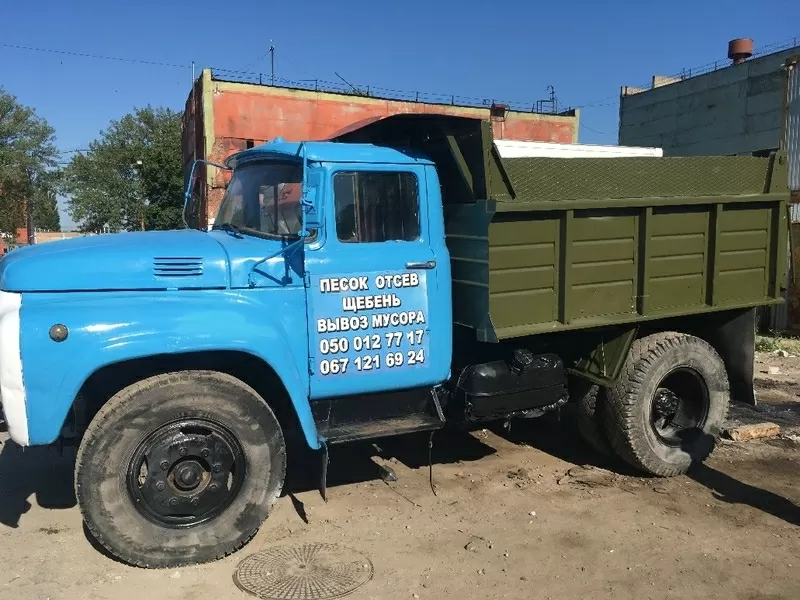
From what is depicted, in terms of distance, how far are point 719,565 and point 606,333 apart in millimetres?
1783

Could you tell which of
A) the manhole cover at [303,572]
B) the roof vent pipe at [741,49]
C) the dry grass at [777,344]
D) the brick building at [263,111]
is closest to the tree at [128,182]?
the brick building at [263,111]

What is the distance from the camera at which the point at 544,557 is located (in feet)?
13.1

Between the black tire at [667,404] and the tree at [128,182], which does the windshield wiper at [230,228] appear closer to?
the black tire at [667,404]

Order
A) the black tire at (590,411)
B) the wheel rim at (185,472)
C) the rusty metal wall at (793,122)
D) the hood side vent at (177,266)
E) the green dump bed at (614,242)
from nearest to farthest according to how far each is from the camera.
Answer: the wheel rim at (185,472), the hood side vent at (177,266), the green dump bed at (614,242), the black tire at (590,411), the rusty metal wall at (793,122)

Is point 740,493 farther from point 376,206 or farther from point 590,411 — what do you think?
point 376,206

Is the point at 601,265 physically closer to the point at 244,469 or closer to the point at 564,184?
the point at 564,184

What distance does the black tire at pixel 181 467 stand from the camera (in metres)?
3.60

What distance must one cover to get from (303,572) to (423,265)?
193 cm

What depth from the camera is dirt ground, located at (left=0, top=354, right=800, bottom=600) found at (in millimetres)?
3645

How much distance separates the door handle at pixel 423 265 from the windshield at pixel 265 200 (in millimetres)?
729

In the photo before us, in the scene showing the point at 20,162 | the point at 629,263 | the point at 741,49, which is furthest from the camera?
the point at 20,162

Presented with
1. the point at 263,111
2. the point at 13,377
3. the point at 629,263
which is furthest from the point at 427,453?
the point at 263,111

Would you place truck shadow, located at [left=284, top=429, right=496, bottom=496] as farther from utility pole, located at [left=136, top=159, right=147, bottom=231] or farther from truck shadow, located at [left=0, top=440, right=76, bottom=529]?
utility pole, located at [left=136, top=159, right=147, bottom=231]

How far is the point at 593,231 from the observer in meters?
4.70
